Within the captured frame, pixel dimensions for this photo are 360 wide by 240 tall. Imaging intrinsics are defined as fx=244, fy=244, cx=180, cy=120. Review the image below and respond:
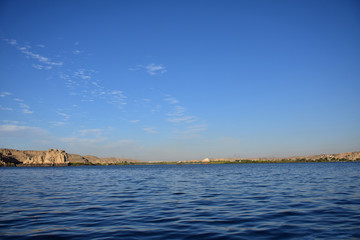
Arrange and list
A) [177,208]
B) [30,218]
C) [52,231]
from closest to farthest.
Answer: [52,231], [30,218], [177,208]

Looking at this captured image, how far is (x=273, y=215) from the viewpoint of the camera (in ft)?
48.9

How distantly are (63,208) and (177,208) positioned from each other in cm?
857

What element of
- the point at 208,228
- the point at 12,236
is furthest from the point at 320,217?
the point at 12,236

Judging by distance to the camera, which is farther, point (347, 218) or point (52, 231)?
point (347, 218)

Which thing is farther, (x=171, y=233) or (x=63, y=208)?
(x=63, y=208)

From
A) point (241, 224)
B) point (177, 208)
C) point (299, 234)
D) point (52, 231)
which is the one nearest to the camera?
point (299, 234)

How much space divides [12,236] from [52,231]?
1642 mm

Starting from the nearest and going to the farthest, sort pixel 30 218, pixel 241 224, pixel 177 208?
1. pixel 241 224
2. pixel 30 218
3. pixel 177 208

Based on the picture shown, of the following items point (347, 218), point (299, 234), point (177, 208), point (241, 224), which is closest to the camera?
point (299, 234)

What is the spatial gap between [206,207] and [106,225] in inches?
296

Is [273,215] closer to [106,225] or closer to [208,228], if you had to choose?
[208,228]

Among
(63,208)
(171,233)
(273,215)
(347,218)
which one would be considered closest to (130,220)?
(171,233)

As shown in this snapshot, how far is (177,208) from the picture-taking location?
57.7ft

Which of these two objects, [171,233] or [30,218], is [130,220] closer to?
[171,233]
